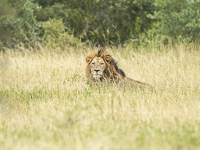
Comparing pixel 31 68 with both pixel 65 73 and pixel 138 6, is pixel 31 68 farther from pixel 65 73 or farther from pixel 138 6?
pixel 138 6

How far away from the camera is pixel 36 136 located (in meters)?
4.36

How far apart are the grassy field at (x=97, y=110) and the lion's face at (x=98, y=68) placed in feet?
0.86

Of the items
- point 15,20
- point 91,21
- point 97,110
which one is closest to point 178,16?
point 15,20

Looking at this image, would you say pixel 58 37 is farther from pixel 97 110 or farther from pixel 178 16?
pixel 97 110

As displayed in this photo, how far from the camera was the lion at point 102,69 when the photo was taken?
7.25 metres

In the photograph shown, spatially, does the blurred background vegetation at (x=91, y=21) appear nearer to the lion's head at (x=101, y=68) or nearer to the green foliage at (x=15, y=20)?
the green foliage at (x=15, y=20)

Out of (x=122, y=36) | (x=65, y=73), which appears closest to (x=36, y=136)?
(x=65, y=73)

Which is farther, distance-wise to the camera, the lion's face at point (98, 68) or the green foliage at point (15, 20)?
the green foliage at point (15, 20)

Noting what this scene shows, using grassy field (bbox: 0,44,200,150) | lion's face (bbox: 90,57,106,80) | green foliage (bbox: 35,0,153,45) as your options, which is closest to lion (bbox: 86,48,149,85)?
lion's face (bbox: 90,57,106,80)

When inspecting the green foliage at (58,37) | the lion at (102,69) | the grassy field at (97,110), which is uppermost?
the green foliage at (58,37)

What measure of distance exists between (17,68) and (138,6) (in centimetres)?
1198

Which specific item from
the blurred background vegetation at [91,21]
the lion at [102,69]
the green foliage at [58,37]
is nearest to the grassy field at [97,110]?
the lion at [102,69]

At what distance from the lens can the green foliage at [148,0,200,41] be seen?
12969mm

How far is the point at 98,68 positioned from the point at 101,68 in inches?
2.1
